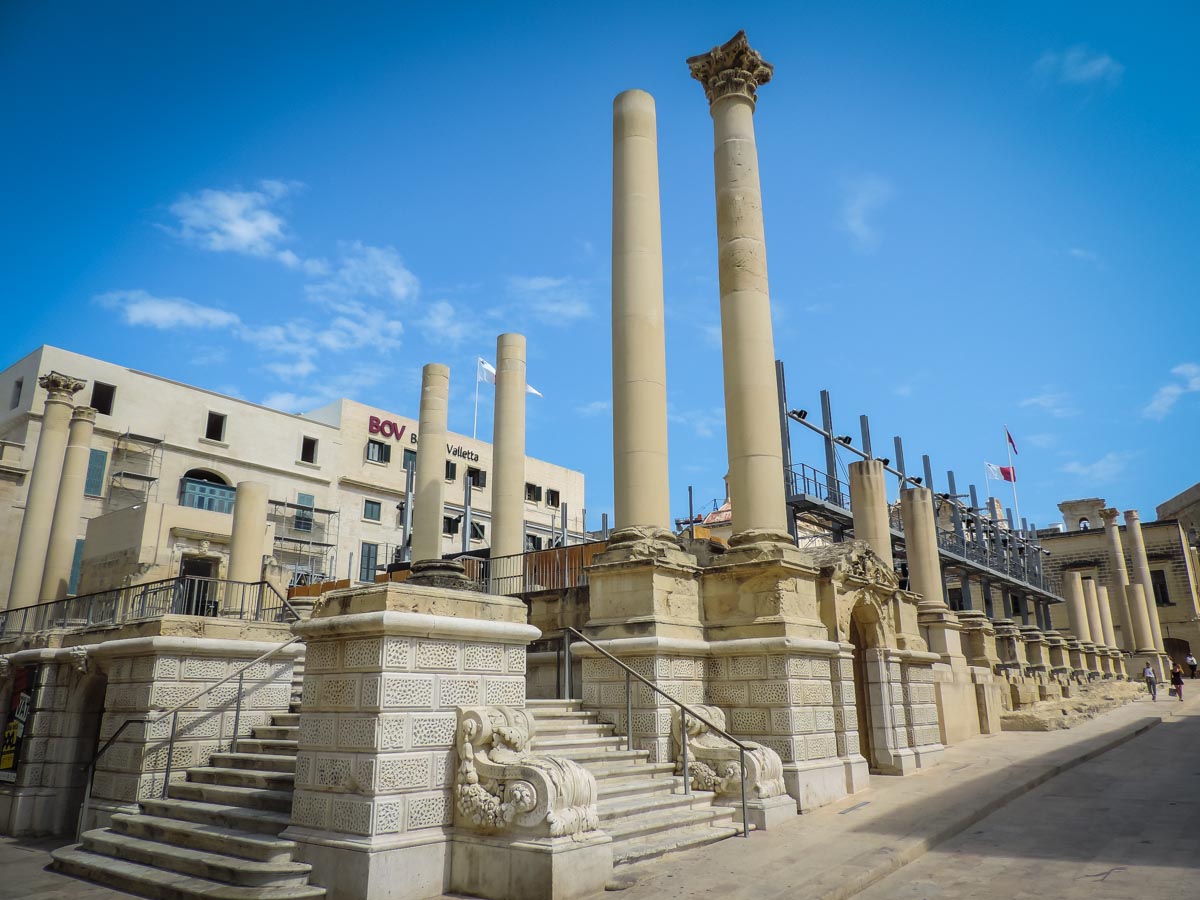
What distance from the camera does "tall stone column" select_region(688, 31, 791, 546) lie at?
545 inches

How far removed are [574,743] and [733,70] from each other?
1247cm

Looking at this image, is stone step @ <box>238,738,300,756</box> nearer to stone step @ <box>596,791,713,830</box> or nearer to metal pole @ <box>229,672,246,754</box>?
metal pole @ <box>229,672,246,754</box>

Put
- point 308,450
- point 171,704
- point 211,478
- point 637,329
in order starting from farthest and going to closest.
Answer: point 308,450 → point 211,478 → point 637,329 → point 171,704

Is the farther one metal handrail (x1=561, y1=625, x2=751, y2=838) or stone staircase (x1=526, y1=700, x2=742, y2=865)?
metal handrail (x1=561, y1=625, x2=751, y2=838)

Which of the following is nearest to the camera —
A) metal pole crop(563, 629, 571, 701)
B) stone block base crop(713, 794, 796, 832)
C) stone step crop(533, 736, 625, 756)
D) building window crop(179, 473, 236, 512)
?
stone block base crop(713, 794, 796, 832)

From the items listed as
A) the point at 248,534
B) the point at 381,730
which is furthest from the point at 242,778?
the point at 248,534

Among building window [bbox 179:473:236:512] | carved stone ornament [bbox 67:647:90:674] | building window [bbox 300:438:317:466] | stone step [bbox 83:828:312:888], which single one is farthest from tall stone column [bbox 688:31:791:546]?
building window [bbox 300:438:317:466]

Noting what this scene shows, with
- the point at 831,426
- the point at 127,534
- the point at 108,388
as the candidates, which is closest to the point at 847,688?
the point at 831,426

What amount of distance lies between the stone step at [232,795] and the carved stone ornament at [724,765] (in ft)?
16.6

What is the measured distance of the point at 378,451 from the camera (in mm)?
47375

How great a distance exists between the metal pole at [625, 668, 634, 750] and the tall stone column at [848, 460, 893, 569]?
11.4m

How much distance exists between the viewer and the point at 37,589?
25094 millimetres

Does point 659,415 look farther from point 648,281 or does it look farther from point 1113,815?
point 1113,815

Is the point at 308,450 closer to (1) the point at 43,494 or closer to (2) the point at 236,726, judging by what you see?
(1) the point at 43,494
